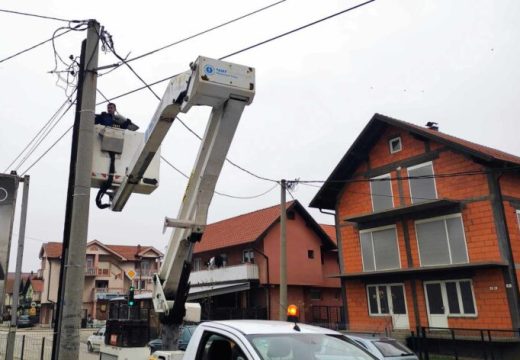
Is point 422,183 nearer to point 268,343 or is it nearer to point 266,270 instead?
point 266,270

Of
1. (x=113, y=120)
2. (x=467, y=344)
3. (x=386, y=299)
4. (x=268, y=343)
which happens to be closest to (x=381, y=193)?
(x=386, y=299)

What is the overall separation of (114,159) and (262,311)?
24.6 m

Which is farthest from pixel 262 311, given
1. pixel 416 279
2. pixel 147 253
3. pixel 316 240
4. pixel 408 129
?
pixel 147 253

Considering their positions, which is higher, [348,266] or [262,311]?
[348,266]

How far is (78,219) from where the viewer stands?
736 centimetres

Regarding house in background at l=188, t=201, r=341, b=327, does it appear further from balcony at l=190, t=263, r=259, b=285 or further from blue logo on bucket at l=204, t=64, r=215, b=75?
blue logo on bucket at l=204, t=64, r=215, b=75

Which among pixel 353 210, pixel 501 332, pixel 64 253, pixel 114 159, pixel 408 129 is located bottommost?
pixel 501 332

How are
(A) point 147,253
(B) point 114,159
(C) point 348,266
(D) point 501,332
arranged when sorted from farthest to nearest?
(A) point 147,253 < (C) point 348,266 < (D) point 501,332 < (B) point 114,159

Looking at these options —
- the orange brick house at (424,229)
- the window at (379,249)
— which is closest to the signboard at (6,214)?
the orange brick house at (424,229)

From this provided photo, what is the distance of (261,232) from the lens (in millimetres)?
33344

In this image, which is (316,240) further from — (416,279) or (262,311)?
(416,279)

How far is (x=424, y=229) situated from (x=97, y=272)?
4913 cm

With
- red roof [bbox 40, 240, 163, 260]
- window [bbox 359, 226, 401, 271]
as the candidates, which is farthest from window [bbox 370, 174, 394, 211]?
red roof [bbox 40, 240, 163, 260]

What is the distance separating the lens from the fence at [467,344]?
17891mm
